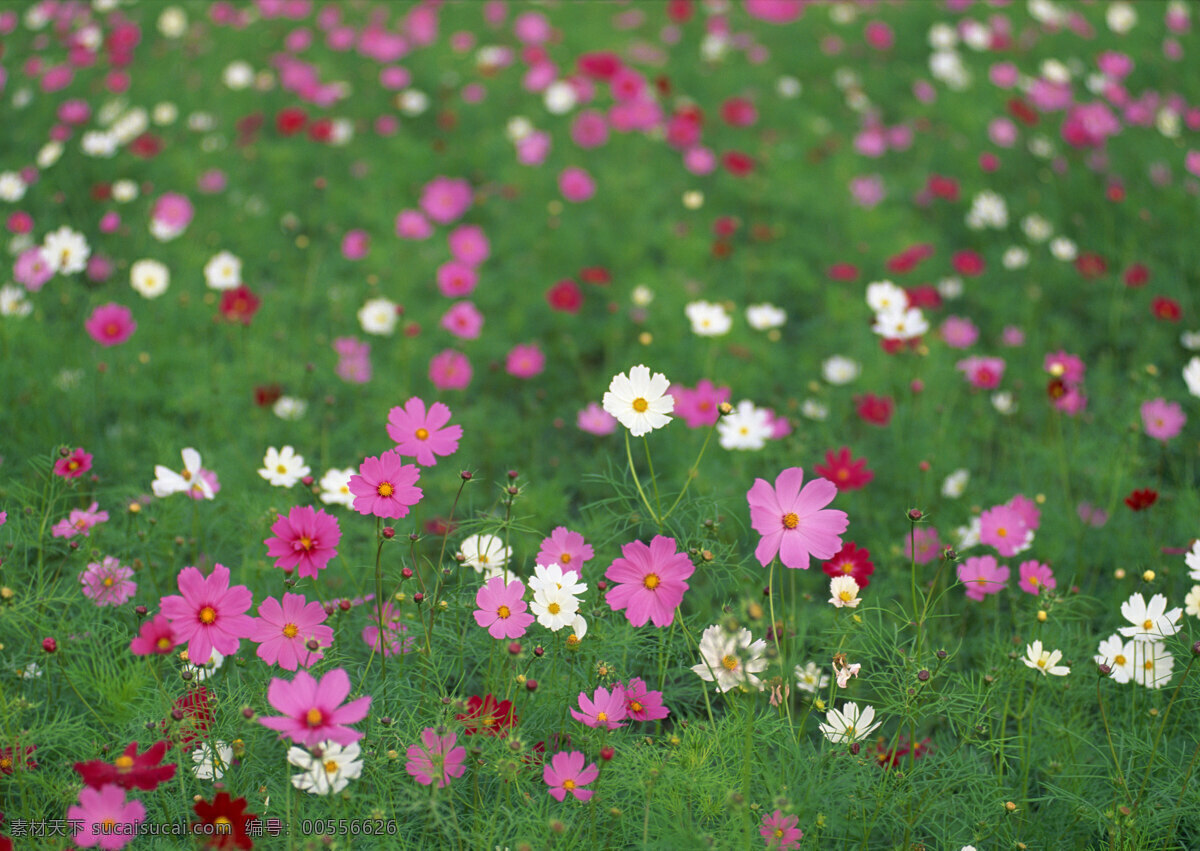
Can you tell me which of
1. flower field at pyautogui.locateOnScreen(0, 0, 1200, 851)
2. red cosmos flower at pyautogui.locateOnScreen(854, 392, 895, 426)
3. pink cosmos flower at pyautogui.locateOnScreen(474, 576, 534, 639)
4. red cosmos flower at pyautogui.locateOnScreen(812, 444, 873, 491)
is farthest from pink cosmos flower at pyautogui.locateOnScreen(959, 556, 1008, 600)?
pink cosmos flower at pyautogui.locateOnScreen(474, 576, 534, 639)

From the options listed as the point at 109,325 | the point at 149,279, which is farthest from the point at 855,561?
the point at 149,279

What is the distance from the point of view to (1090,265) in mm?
3119

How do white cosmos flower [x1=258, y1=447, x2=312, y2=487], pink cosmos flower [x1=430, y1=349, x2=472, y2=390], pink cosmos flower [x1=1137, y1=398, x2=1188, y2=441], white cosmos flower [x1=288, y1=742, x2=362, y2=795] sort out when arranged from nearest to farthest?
white cosmos flower [x1=288, y1=742, x2=362, y2=795]
white cosmos flower [x1=258, y1=447, x2=312, y2=487]
pink cosmos flower [x1=1137, y1=398, x2=1188, y2=441]
pink cosmos flower [x1=430, y1=349, x2=472, y2=390]

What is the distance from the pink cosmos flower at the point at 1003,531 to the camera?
1891mm

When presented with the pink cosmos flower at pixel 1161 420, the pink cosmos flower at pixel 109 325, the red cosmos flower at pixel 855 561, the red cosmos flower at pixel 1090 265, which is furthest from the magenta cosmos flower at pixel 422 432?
the red cosmos flower at pixel 1090 265

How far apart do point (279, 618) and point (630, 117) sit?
9.30 ft

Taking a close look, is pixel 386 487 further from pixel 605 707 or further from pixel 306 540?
pixel 605 707

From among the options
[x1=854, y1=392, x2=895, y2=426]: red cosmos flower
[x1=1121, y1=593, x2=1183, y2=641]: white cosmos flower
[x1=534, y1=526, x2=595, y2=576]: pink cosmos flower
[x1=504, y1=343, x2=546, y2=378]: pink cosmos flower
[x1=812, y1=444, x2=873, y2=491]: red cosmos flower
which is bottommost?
[x1=504, y1=343, x2=546, y2=378]: pink cosmos flower

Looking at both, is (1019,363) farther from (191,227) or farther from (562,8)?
(562,8)

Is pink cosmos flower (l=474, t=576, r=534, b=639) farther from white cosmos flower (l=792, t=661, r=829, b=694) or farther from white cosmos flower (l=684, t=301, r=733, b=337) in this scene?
white cosmos flower (l=684, t=301, r=733, b=337)

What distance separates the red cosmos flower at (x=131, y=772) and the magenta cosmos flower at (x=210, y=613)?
16 centimetres

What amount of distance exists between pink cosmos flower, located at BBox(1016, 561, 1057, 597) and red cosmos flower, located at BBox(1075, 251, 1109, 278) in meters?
1.74

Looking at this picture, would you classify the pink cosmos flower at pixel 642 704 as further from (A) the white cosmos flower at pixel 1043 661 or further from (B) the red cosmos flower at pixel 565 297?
(B) the red cosmos flower at pixel 565 297

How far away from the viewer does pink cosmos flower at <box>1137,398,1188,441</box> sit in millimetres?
2320
